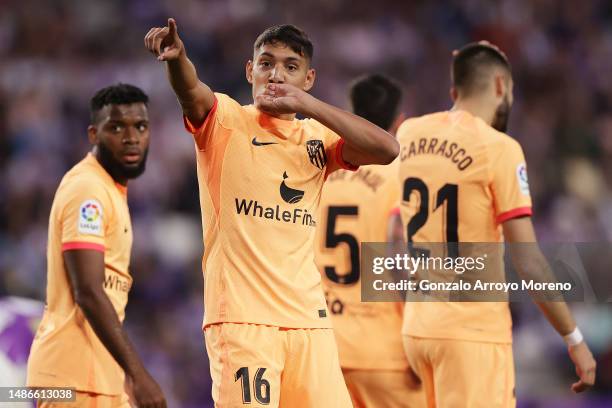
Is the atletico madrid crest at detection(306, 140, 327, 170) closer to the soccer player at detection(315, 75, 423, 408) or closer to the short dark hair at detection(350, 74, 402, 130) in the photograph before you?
the soccer player at detection(315, 75, 423, 408)

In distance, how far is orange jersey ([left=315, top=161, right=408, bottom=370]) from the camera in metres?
6.54

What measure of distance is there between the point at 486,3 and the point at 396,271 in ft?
30.2

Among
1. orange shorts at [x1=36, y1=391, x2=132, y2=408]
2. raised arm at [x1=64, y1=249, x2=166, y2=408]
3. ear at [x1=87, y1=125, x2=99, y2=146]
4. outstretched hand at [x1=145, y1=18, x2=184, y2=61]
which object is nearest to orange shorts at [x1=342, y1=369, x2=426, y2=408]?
orange shorts at [x1=36, y1=391, x2=132, y2=408]

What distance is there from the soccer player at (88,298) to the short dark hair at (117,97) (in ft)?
1.29

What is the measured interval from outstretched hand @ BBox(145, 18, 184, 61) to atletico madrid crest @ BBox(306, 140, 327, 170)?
2.77 feet

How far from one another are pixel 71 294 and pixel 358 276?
6.28 feet

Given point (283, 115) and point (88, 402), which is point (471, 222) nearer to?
point (283, 115)

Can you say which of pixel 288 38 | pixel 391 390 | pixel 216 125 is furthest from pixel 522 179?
pixel 216 125

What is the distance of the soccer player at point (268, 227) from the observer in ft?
15.1

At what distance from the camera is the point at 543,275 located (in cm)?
572

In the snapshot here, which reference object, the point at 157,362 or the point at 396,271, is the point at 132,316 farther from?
the point at 396,271

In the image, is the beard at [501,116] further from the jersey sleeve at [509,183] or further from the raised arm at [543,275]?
the raised arm at [543,275]

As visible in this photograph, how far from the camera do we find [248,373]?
15.0 feet

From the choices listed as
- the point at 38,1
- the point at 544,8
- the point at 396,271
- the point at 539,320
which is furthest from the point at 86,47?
the point at 396,271
